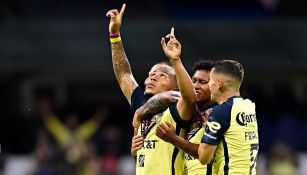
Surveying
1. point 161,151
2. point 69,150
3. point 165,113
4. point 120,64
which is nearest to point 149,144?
point 161,151

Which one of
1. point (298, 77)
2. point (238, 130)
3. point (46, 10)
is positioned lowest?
point (238, 130)

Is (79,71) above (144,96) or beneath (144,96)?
above

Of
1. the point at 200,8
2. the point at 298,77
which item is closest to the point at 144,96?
the point at 298,77

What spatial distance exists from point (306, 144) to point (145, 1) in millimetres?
6120

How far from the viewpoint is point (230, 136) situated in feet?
23.8

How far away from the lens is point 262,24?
19.4 meters

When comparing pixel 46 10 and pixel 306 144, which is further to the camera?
pixel 46 10

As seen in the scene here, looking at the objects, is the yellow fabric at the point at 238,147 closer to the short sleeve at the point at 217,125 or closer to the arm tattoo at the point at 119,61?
the short sleeve at the point at 217,125

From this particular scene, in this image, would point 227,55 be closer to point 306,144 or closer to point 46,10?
point 306,144

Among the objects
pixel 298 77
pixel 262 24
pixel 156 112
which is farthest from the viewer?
pixel 298 77

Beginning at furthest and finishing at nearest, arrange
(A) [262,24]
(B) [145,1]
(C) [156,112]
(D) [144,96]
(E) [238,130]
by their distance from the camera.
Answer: (B) [145,1] < (A) [262,24] < (D) [144,96] < (C) [156,112] < (E) [238,130]

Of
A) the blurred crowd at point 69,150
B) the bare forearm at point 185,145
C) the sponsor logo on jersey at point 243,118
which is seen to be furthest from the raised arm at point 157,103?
the blurred crowd at point 69,150

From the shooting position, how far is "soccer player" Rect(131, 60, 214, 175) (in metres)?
7.41

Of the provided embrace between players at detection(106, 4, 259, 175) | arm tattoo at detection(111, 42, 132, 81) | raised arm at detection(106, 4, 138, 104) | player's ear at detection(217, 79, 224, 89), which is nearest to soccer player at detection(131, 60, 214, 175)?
embrace between players at detection(106, 4, 259, 175)
